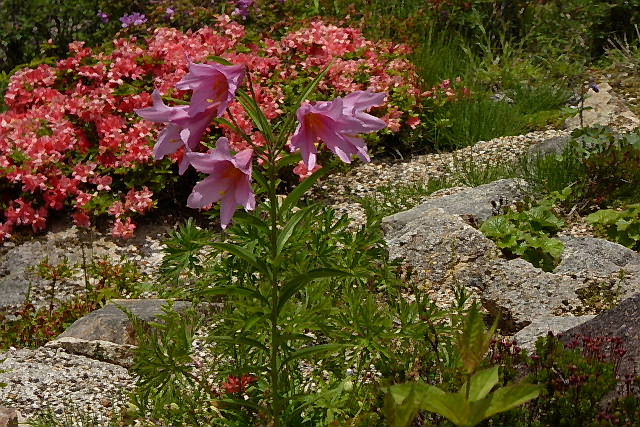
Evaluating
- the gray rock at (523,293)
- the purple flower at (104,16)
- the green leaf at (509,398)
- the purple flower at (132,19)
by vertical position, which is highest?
the green leaf at (509,398)

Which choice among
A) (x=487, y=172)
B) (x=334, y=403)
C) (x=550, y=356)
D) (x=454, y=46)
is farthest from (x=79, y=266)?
(x=454, y=46)

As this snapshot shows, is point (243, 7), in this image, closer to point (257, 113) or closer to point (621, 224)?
point (621, 224)

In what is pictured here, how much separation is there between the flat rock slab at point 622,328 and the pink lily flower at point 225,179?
146 cm

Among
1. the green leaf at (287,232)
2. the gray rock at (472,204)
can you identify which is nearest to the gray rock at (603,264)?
the gray rock at (472,204)

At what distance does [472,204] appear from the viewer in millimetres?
5207

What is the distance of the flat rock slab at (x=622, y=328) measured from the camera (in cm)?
312

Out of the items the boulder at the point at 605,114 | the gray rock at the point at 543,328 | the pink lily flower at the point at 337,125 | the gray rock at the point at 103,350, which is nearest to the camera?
the pink lily flower at the point at 337,125

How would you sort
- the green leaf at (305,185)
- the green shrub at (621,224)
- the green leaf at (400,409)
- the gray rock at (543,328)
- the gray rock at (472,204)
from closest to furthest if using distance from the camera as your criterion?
the green leaf at (400,409)
the green leaf at (305,185)
the gray rock at (543,328)
the green shrub at (621,224)
the gray rock at (472,204)

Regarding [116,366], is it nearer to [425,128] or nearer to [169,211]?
[169,211]

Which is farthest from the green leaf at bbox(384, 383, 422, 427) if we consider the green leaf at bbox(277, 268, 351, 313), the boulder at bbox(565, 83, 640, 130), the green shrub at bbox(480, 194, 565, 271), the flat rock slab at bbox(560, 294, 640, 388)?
the boulder at bbox(565, 83, 640, 130)

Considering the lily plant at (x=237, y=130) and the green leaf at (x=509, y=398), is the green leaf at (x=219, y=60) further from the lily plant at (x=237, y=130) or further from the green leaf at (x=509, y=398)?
the green leaf at (x=509, y=398)

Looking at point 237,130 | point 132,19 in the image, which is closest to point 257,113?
point 237,130

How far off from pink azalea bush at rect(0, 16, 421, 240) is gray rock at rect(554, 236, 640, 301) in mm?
1892

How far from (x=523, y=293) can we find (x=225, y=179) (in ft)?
7.68
